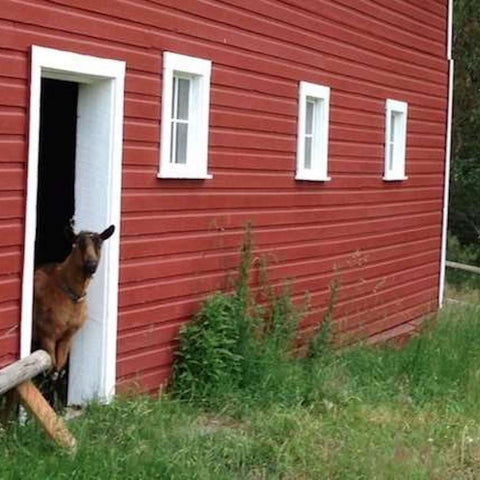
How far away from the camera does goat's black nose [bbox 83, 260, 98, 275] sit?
7.91 m

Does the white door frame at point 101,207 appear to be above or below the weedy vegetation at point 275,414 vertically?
above

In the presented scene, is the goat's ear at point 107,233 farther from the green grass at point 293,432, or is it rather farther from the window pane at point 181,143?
the window pane at point 181,143

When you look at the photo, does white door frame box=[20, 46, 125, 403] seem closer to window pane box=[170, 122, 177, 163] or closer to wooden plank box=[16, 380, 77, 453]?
window pane box=[170, 122, 177, 163]

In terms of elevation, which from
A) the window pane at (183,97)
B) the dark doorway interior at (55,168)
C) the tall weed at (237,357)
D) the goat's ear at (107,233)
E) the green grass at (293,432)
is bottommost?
the green grass at (293,432)

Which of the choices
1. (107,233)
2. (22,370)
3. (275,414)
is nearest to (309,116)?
(275,414)

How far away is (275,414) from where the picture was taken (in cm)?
852

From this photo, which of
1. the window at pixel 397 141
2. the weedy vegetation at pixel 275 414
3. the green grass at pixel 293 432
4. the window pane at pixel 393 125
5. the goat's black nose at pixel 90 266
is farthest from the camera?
the window pane at pixel 393 125

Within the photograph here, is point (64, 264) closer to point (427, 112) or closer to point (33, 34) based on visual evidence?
point (33, 34)

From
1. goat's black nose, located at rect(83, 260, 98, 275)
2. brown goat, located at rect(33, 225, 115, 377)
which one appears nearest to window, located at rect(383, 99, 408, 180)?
brown goat, located at rect(33, 225, 115, 377)

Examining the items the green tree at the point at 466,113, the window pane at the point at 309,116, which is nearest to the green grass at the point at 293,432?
the window pane at the point at 309,116

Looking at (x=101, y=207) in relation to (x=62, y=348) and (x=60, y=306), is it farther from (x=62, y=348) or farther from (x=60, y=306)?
(x=62, y=348)

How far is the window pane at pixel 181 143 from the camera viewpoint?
31.1 ft

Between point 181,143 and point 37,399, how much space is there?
347 centimetres

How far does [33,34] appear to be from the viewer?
7422mm
